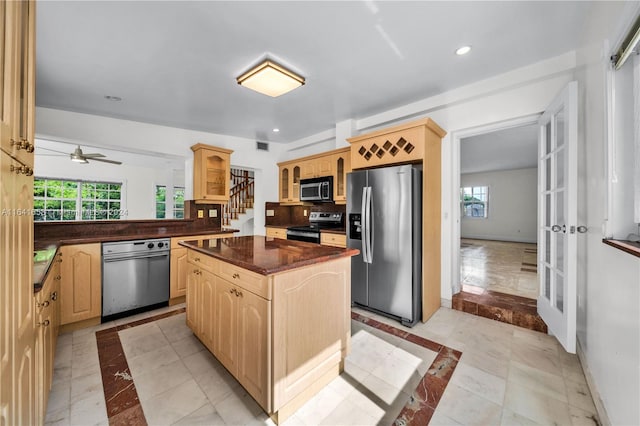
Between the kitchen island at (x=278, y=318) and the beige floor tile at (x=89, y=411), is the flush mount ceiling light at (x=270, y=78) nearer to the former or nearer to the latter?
the kitchen island at (x=278, y=318)

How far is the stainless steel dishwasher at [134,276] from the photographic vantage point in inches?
109

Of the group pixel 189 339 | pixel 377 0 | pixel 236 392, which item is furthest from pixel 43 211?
pixel 377 0

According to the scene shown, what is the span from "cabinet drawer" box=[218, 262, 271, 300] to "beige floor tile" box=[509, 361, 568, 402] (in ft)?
6.12

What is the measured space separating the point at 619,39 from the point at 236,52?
2.43 metres

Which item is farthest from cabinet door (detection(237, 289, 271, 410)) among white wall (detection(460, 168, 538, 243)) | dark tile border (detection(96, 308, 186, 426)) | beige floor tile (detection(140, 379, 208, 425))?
white wall (detection(460, 168, 538, 243))

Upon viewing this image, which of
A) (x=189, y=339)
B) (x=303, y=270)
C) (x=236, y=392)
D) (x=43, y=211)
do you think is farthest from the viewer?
(x=43, y=211)

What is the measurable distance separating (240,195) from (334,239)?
378cm

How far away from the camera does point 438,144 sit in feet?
9.95

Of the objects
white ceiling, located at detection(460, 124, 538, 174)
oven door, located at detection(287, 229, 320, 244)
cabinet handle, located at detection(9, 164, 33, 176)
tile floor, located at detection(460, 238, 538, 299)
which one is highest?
white ceiling, located at detection(460, 124, 538, 174)

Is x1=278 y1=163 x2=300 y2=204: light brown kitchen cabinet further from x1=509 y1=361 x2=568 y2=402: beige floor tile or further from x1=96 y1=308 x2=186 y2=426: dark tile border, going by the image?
x1=509 y1=361 x2=568 y2=402: beige floor tile

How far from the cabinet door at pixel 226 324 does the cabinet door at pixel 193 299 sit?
16.4 inches

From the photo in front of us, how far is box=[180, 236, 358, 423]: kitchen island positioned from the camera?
145 centimetres

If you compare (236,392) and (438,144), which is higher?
(438,144)

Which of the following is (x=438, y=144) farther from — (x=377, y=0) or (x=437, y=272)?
(x=377, y=0)
